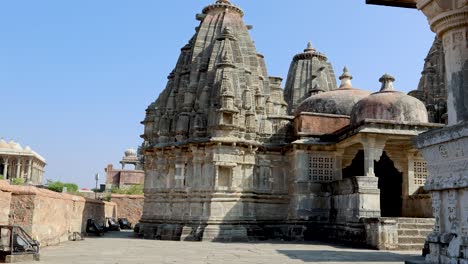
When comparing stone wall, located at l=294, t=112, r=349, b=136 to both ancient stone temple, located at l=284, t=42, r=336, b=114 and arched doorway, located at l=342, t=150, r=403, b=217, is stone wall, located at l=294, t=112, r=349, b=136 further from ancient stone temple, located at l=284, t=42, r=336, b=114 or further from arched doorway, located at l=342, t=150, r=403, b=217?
ancient stone temple, located at l=284, t=42, r=336, b=114

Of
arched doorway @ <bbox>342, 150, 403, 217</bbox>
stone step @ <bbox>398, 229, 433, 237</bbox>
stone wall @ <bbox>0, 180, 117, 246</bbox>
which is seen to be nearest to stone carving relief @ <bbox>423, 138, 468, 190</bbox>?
stone wall @ <bbox>0, 180, 117, 246</bbox>

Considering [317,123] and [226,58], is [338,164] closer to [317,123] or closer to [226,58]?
[317,123]

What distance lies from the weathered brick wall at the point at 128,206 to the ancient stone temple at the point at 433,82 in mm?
20565

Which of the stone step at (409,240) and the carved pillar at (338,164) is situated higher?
the carved pillar at (338,164)

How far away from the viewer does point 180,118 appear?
70.3ft

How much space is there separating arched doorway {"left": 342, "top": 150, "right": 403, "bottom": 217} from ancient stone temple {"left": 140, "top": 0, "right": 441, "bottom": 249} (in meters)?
0.05

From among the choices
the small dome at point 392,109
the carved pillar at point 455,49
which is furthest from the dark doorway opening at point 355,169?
the carved pillar at point 455,49

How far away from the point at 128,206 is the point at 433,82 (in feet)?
73.7

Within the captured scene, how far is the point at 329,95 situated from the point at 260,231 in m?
7.82

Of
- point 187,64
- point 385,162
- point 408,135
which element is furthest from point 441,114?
point 187,64

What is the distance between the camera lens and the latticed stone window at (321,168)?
2028 centimetres

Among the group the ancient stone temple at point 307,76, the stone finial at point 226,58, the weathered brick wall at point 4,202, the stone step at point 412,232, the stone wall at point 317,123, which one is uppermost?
the ancient stone temple at point 307,76

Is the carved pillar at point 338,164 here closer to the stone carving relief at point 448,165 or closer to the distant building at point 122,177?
the stone carving relief at point 448,165

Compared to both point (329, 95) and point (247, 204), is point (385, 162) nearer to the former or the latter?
point (329, 95)
